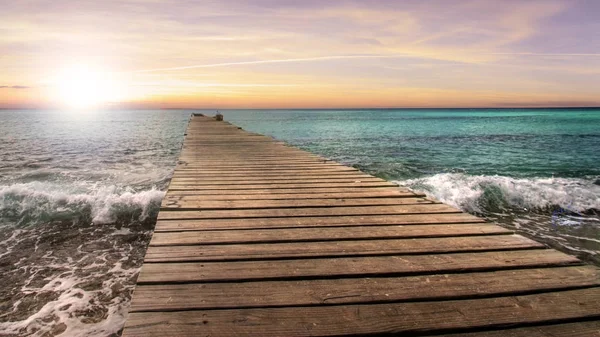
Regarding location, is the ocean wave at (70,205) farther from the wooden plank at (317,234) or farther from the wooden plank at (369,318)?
the wooden plank at (369,318)

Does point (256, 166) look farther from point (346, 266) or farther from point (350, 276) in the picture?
point (350, 276)

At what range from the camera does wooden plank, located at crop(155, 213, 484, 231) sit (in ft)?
11.2

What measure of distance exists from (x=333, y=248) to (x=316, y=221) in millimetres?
746

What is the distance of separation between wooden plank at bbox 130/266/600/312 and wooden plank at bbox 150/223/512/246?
0.76 m

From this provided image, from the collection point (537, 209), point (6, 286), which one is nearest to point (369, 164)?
point (537, 209)

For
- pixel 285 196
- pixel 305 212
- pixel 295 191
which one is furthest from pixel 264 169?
pixel 305 212

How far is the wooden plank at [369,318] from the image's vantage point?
A: 1837 mm

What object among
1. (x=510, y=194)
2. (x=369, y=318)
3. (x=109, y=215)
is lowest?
(x=109, y=215)

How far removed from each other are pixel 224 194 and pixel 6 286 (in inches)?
150

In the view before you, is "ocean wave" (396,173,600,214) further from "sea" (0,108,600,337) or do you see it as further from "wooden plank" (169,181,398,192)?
"wooden plank" (169,181,398,192)

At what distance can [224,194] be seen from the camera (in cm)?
475

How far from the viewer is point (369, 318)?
1936 mm

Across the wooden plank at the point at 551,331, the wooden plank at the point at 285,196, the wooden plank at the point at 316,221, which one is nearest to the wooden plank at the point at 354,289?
the wooden plank at the point at 551,331

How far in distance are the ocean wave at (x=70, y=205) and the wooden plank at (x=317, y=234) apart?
21.9ft
